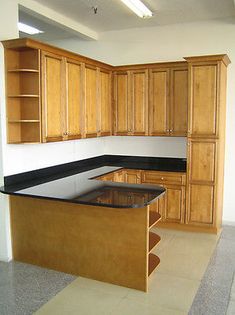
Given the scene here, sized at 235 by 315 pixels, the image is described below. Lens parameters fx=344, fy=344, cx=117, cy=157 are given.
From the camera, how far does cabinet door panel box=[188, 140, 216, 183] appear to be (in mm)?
4500

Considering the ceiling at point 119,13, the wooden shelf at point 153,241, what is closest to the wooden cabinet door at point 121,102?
the ceiling at point 119,13

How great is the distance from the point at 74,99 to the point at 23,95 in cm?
86

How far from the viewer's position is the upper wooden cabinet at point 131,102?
200 inches

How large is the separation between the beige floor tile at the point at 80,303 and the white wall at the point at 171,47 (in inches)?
105

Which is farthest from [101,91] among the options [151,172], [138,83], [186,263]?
[186,263]

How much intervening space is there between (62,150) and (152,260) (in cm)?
203

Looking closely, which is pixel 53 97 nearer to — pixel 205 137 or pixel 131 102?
pixel 131 102

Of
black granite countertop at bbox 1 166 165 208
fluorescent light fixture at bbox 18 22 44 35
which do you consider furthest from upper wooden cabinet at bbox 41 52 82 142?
fluorescent light fixture at bbox 18 22 44 35

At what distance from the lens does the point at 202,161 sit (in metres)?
4.55

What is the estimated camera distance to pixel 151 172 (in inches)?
194

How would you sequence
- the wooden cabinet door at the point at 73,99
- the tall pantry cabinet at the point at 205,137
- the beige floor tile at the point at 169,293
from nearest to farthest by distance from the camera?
the beige floor tile at the point at 169,293 < the wooden cabinet door at the point at 73,99 < the tall pantry cabinet at the point at 205,137

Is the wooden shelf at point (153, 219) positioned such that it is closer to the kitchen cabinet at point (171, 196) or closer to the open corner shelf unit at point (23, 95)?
the kitchen cabinet at point (171, 196)

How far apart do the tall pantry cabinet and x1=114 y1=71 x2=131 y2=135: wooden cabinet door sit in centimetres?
107

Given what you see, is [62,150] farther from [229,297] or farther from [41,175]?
[229,297]
